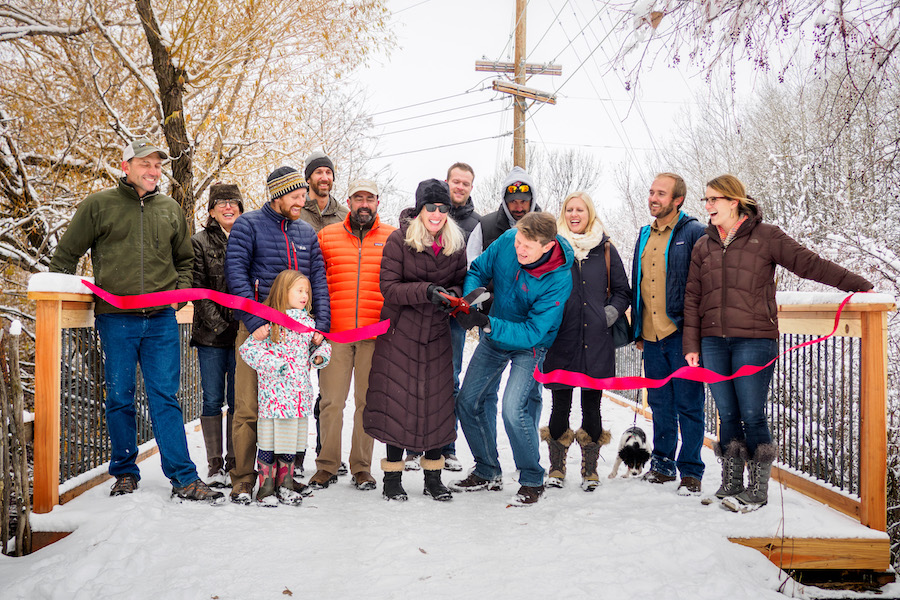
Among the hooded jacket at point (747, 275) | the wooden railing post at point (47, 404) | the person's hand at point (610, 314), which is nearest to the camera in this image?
the wooden railing post at point (47, 404)

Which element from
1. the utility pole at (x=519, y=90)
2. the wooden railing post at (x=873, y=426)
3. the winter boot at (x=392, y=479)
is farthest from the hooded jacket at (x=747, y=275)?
the utility pole at (x=519, y=90)

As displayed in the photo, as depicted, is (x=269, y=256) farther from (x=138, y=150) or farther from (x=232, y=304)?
(x=138, y=150)

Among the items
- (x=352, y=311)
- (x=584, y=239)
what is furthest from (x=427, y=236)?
(x=584, y=239)

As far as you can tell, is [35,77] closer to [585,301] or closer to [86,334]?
[86,334]

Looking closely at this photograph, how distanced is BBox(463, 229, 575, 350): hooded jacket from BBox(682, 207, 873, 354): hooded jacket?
869mm

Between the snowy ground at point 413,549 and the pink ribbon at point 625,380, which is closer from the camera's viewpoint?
the snowy ground at point 413,549

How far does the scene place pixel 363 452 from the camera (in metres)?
4.40

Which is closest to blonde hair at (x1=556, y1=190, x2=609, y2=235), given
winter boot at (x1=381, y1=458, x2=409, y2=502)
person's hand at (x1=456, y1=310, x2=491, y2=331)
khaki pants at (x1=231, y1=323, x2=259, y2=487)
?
person's hand at (x1=456, y1=310, x2=491, y2=331)

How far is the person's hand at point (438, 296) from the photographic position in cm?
381

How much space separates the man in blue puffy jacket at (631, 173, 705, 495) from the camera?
4203 millimetres

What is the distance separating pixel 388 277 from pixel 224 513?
172cm

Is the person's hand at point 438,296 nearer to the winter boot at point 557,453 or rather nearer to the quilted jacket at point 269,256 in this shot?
the quilted jacket at point 269,256

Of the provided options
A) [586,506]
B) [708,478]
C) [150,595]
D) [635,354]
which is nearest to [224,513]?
[150,595]

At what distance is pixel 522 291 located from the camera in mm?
4055
